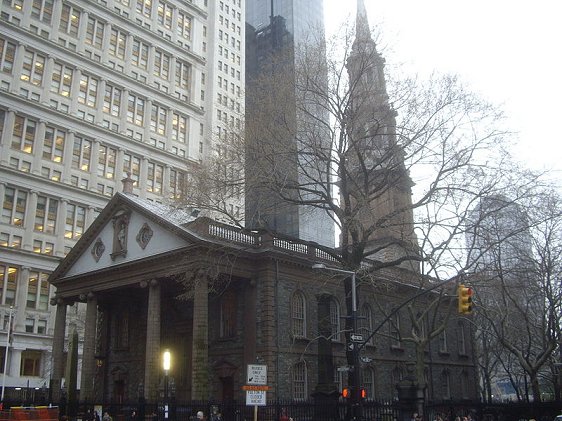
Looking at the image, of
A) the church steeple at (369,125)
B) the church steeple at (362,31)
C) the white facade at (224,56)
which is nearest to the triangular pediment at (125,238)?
the church steeple at (369,125)

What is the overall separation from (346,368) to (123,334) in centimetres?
2300

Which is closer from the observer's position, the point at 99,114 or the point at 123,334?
the point at 123,334

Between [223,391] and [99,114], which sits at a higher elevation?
[99,114]

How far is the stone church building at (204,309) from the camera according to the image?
3189cm

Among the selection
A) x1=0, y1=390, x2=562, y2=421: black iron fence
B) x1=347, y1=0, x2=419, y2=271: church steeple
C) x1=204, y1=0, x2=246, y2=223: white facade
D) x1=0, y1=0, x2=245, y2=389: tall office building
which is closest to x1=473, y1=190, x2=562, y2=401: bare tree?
x1=0, y1=390, x2=562, y2=421: black iron fence

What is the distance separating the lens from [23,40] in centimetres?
6297

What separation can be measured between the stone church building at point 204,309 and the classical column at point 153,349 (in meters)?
0.06

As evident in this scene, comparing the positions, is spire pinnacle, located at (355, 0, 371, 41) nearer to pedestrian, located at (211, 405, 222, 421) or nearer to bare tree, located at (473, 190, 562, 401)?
bare tree, located at (473, 190, 562, 401)

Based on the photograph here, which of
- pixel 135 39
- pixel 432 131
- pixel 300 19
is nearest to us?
pixel 432 131

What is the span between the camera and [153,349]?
32875mm

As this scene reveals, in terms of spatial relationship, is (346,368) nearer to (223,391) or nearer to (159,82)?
(223,391)

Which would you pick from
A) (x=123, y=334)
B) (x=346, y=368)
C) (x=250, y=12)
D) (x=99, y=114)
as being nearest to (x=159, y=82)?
(x=99, y=114)

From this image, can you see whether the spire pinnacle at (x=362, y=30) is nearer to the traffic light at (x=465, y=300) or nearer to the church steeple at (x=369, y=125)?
the church steeple at (x=369, y=125)

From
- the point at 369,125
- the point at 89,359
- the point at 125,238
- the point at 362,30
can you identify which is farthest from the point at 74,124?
the point at 369,125
